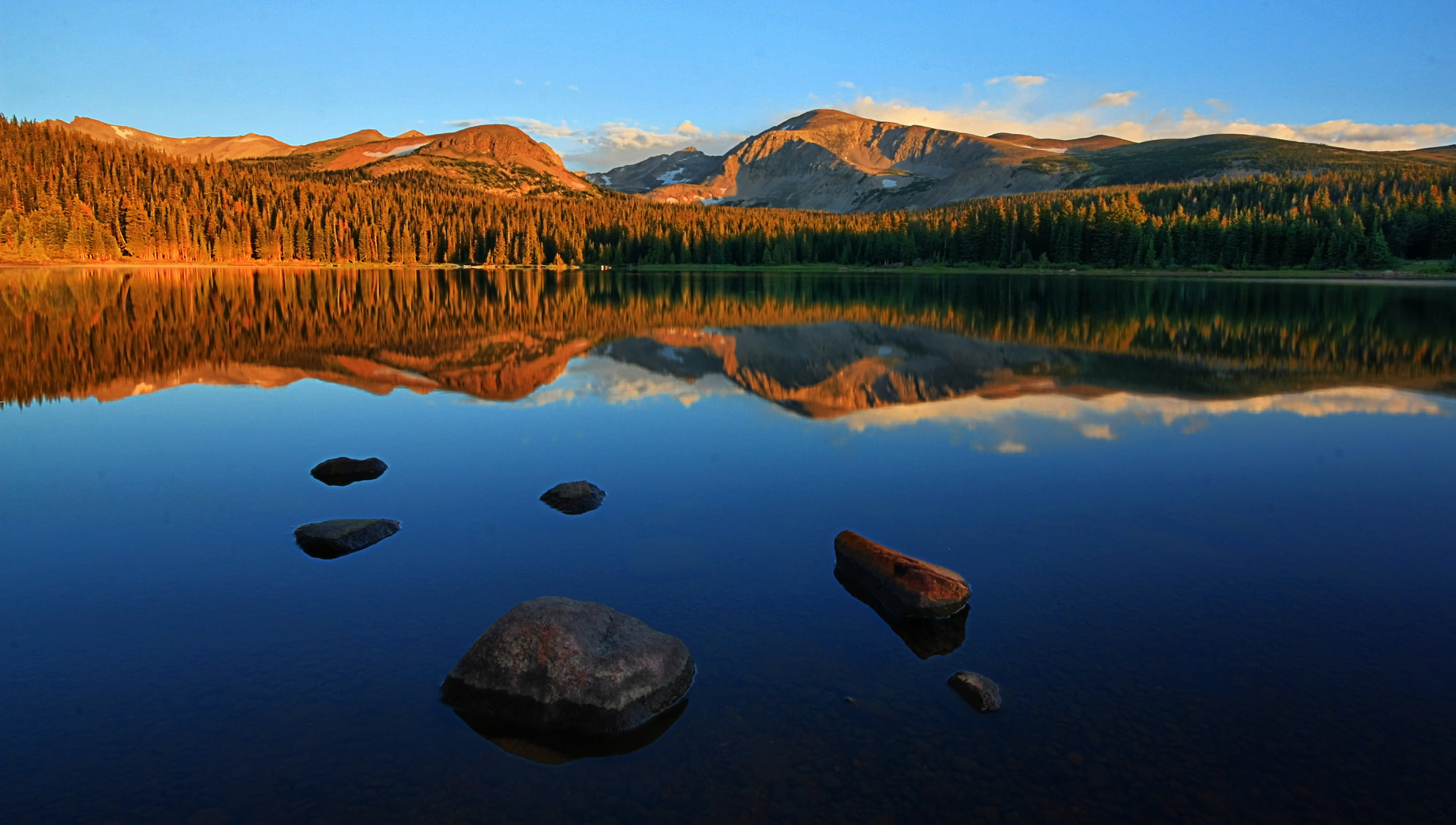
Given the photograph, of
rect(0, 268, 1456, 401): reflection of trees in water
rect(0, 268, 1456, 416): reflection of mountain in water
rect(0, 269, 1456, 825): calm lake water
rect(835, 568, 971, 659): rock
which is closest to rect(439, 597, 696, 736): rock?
rect(0, 269, 1456, 825): calm lake water

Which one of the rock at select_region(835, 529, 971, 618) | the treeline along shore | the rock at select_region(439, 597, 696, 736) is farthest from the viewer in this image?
the treeline along shore

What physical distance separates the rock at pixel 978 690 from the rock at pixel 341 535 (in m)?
9.87

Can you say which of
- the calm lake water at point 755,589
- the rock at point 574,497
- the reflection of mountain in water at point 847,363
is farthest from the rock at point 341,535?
the reflection of mountain in water at point 847,363

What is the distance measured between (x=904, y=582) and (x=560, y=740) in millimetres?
5335

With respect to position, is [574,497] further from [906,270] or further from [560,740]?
[906,270]

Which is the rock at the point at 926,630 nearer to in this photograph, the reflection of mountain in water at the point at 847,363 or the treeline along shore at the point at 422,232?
the reflection of mountain in water at the point at 847,363

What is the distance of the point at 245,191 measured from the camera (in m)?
188

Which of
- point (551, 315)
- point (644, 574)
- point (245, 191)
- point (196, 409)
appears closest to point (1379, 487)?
point (644, 574)

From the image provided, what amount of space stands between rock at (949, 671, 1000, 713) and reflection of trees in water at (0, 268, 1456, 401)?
21952 mm

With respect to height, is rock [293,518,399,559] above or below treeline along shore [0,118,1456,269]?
below

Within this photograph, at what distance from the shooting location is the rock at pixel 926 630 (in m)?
10.6

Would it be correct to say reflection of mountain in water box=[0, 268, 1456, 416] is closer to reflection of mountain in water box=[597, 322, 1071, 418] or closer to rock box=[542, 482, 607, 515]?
reflection of mountain in water box=[597, 322, 1071, 418]

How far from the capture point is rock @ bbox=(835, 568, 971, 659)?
10.6 metres

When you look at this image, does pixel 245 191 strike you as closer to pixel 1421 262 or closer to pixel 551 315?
pixel 551 315
